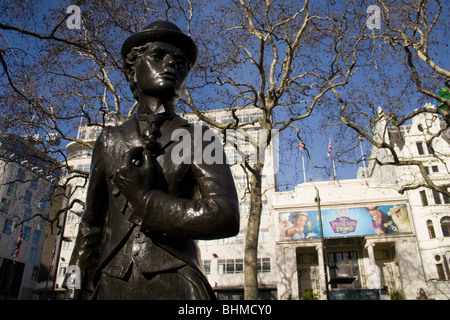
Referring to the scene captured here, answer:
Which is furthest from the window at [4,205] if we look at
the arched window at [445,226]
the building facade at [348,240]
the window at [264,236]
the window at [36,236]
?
the arched window at [445,226]

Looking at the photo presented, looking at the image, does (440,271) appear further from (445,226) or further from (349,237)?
(349,237)

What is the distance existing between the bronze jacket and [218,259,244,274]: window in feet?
107

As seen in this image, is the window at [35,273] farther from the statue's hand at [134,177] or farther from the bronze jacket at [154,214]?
the statue's hand at [134,177]

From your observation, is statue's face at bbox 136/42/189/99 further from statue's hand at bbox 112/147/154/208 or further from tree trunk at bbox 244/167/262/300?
tree trunk at bbox 244/167/262/300

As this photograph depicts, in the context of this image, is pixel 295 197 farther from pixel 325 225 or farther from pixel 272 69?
pixel 272 69

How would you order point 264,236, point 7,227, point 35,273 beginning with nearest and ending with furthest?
point 264,236 < point 7,227 < point 35,273

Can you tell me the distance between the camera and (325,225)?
34406mm

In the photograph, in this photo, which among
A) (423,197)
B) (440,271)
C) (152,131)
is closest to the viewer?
(152,131)

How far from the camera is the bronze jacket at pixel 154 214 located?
150 centimetres

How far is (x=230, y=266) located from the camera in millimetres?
33000

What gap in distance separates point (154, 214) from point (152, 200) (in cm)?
6

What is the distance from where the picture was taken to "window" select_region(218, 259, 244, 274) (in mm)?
32884

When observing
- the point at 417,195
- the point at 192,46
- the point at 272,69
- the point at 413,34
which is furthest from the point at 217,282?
the point at 192,46

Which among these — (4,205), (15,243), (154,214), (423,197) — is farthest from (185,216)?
(15,243)
